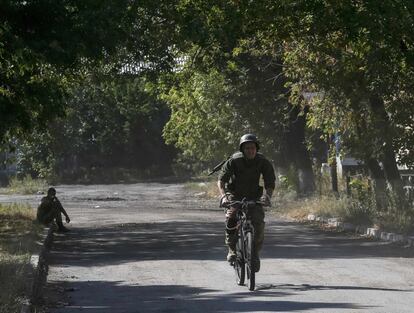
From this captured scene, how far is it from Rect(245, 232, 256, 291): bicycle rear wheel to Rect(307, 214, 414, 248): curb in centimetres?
666

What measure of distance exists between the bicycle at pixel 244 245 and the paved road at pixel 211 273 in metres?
0.21

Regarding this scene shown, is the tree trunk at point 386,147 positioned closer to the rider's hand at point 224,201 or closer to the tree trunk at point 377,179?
the tree trunk at point 377,179

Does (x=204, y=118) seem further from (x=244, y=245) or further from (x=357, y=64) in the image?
(x=244, y=245)

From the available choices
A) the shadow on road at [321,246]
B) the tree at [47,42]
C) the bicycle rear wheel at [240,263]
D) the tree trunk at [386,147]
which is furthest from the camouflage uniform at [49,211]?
the bicycle rear wheel at [240,263]

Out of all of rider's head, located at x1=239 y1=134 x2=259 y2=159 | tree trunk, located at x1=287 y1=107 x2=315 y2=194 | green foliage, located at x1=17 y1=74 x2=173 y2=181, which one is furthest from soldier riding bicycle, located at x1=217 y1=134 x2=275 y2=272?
green foliage, located at x1=17 y1=74 x2=173 y2=181

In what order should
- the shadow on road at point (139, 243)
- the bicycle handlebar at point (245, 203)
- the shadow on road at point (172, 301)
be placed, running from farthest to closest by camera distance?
the shadow on road at point (139, 243) < the bicycle handlebar at point (245, 203) < the shadow on road at point (172, 301)

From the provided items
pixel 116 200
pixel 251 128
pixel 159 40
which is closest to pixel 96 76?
pixel 159 40

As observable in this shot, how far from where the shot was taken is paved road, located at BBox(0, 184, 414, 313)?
1033cm

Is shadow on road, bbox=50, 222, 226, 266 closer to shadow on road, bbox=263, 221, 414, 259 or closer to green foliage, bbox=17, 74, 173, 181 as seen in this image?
shadow on road, bbox=263, 221, 414, 259

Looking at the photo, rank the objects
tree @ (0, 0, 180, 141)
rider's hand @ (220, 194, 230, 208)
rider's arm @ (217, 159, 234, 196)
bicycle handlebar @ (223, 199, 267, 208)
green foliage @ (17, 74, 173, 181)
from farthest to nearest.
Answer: green foliage @ (17, 74, 173, 181) < tree @ (0, 0, 180, 141) < rider's arm @ (217, 159, 234, 196) < rider's hand @ (220, 194, 230, 208) < bicycle handlebar @ (223, 199, 267, 208)

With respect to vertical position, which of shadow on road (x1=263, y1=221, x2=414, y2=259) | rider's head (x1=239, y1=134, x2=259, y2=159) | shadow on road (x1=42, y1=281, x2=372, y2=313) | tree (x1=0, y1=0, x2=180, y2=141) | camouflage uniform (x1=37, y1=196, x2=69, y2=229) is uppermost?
tree (x1=0, y1=0, x2=180, y2=141)

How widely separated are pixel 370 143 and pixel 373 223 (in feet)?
6.39

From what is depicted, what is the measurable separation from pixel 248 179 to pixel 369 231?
9017 millimetres

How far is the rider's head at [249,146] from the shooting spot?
11.5 meters
